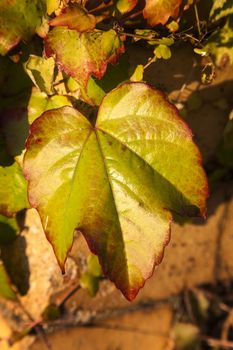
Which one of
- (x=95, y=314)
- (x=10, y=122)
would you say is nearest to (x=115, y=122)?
(x=10, y=122)

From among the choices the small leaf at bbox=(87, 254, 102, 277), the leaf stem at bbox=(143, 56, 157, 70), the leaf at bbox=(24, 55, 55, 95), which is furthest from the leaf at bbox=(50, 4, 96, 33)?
the small leaf at bbox=(87, 254, 102, 277)

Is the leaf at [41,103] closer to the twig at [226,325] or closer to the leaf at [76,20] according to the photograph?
the leaf at [76,20]

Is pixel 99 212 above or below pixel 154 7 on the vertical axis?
below

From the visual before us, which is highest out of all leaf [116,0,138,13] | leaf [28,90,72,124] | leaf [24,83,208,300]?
leaf [116,0,138,13]

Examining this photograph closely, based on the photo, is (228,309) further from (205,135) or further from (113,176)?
(113,176)

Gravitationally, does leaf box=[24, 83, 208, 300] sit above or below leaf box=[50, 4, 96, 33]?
below

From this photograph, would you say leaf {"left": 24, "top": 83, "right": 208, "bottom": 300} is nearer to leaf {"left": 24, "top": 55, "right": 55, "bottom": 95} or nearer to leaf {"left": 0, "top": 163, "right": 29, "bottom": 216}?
leaf {"left": 24, "top": 55, "right": 55, "bottom": 95}

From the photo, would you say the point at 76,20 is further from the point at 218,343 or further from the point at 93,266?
the point at 218,343
